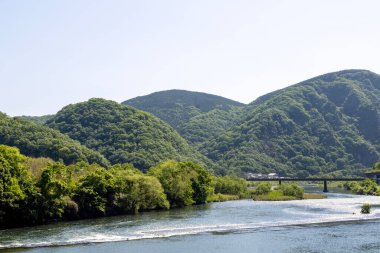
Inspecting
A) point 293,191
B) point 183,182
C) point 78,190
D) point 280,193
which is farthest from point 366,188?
point 78,190

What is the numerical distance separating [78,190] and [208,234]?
31589 mm

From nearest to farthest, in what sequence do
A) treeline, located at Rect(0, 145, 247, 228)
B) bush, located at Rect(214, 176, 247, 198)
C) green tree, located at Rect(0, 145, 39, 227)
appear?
green tree, located at Rect(0, 145, 39, 227) < treeline, located at Rect(0, 145, 247, 228) < bush, located at Rect(214, 176, 247, 198)

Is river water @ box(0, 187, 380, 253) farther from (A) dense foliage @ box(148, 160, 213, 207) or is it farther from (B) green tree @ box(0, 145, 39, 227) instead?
(A) dense foliage @ box(148, 160, 213, 207)

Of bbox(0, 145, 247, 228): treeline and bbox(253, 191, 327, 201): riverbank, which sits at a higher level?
bbox(0, 145, 247, 228): treeline

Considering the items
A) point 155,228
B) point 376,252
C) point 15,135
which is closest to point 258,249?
point 376,252

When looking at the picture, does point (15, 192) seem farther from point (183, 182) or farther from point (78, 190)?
point (183, 182)

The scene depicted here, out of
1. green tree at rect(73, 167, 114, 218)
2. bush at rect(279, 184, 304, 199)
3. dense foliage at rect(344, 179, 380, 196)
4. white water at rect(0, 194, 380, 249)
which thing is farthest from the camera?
dense foliage at rect(344, 179, 380, 196)

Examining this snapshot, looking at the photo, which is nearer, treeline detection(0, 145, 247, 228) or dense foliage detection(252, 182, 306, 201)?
treeline detection(0, 145, 247, 228)

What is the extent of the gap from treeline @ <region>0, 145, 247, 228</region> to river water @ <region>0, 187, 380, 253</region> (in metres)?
4.06

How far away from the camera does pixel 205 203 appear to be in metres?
124

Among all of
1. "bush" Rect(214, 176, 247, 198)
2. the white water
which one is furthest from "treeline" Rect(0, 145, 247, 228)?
"bush" Rect(214, 176, 247, 198)

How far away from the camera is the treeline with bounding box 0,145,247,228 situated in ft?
253

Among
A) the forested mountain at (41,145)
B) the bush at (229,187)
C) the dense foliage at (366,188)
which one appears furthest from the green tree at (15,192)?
the dense foliage at (366,188)

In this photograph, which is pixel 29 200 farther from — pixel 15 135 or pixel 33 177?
pixel 15 135
